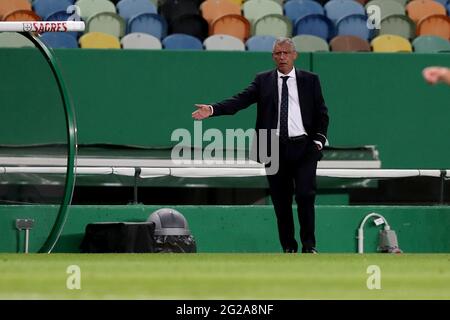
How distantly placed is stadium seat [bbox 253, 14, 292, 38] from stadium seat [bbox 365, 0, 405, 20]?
95 cm

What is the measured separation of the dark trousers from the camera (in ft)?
27.3

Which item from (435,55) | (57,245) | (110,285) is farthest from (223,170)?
(110,285)

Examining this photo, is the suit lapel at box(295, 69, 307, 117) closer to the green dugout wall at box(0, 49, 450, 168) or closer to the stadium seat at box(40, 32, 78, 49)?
the green dugout wall at box(0, 49, 450, 168)

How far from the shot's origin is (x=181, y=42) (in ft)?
37.5

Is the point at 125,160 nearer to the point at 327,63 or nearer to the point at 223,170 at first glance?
the point at 223,170

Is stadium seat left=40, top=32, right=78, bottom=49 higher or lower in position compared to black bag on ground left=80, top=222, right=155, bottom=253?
higher

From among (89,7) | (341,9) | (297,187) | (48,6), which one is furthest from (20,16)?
(297,187)

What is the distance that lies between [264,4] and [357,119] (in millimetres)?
1885

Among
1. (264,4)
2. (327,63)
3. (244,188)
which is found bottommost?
(244,188)

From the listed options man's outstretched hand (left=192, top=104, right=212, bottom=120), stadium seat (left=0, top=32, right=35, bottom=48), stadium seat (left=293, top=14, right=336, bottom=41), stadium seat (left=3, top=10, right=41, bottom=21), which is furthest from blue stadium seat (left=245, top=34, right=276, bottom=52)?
man's outstretched hand (left=192, top=104, right=212, bottom=120)

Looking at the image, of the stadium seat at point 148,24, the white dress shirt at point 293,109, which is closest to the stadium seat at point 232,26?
the stadium seat at point 148,24

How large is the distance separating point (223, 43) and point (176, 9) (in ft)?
2.29

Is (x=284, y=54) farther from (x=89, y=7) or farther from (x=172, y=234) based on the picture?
(x=89, y=7)

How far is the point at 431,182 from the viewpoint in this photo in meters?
10.9
